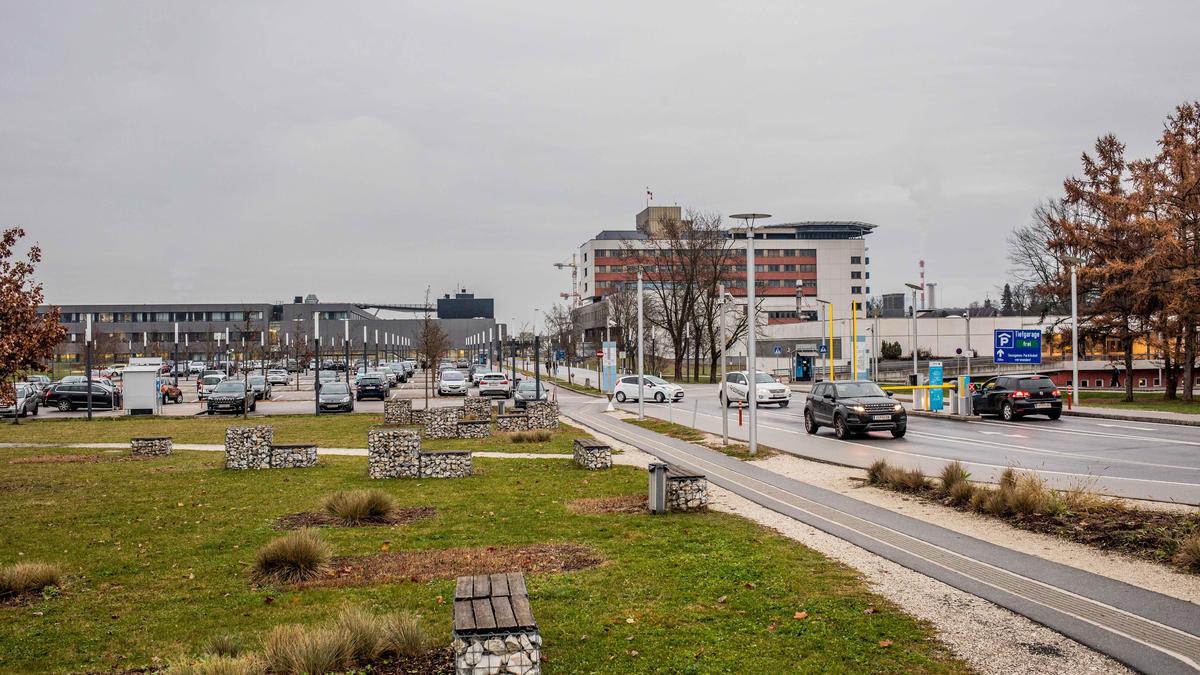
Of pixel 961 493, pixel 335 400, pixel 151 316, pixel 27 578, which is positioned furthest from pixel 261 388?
pixel 151 316

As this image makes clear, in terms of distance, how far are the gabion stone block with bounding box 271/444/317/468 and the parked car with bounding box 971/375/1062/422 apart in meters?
24.9

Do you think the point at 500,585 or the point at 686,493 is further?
the point at 686,493

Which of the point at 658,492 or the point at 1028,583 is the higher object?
the point at 658,492

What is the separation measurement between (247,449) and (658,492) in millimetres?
10903

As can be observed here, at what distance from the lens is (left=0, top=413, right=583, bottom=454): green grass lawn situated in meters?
26.0

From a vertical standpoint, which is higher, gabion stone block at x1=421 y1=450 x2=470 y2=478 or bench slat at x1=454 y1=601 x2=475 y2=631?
bench slat at x1=454 y1=601 x2=475 y2=631

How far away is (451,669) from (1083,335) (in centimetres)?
4494

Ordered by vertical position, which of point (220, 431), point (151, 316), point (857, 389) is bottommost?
point (220, 431)

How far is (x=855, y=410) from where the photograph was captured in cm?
2666

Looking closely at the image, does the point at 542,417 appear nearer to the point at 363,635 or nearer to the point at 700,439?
the point at 700,439

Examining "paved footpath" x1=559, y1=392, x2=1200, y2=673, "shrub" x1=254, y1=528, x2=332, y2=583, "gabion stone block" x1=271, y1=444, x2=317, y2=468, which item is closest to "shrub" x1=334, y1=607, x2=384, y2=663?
"shrub" x1=254, y1=528, x2=332, y2=583

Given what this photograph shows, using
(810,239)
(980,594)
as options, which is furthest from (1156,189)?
(810,239)

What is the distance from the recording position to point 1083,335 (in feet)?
145

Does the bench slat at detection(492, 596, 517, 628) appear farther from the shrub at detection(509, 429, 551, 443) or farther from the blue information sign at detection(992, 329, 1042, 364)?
the blue information sign at detection(992, 329, 1042, 364)
